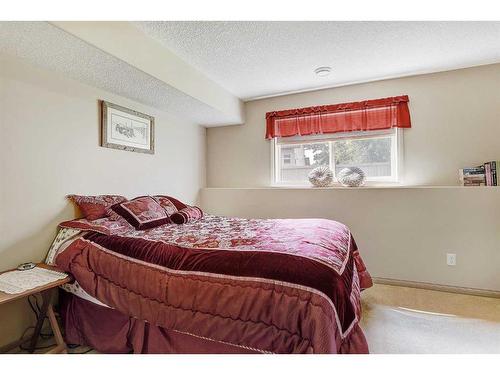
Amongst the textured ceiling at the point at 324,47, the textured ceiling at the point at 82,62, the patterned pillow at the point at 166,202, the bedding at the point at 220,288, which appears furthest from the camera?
the patterned pillow at the point at 166,202

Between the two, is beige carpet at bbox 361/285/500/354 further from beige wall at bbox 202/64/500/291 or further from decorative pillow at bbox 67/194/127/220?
decorative pillow at bbox 67/194/127/220

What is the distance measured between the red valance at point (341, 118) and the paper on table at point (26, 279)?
9.37 feet

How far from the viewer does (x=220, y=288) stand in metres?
1.31

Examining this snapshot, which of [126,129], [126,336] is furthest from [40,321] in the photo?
[126,129]

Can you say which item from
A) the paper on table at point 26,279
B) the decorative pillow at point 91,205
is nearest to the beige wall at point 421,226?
the decorative pillow at point 91,205

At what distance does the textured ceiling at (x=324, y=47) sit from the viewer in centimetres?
209

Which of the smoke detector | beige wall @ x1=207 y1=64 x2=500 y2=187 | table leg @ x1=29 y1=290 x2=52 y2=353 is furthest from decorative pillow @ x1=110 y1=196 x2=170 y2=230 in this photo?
beige wall @ x1=207 y1=64 x2=500 y2=187

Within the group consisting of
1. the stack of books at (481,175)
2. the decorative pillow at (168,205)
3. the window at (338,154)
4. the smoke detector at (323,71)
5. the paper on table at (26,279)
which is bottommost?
the paper on table at (26,279)

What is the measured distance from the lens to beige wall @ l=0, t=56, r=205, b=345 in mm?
1818

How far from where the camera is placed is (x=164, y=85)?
245 centimetres

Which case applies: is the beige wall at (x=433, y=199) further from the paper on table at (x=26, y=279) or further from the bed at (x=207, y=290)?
the paper on table at (x=26, y=279)

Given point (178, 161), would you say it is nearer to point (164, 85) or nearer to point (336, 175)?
point (164, 85)

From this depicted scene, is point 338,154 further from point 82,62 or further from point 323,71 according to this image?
point 82,62
